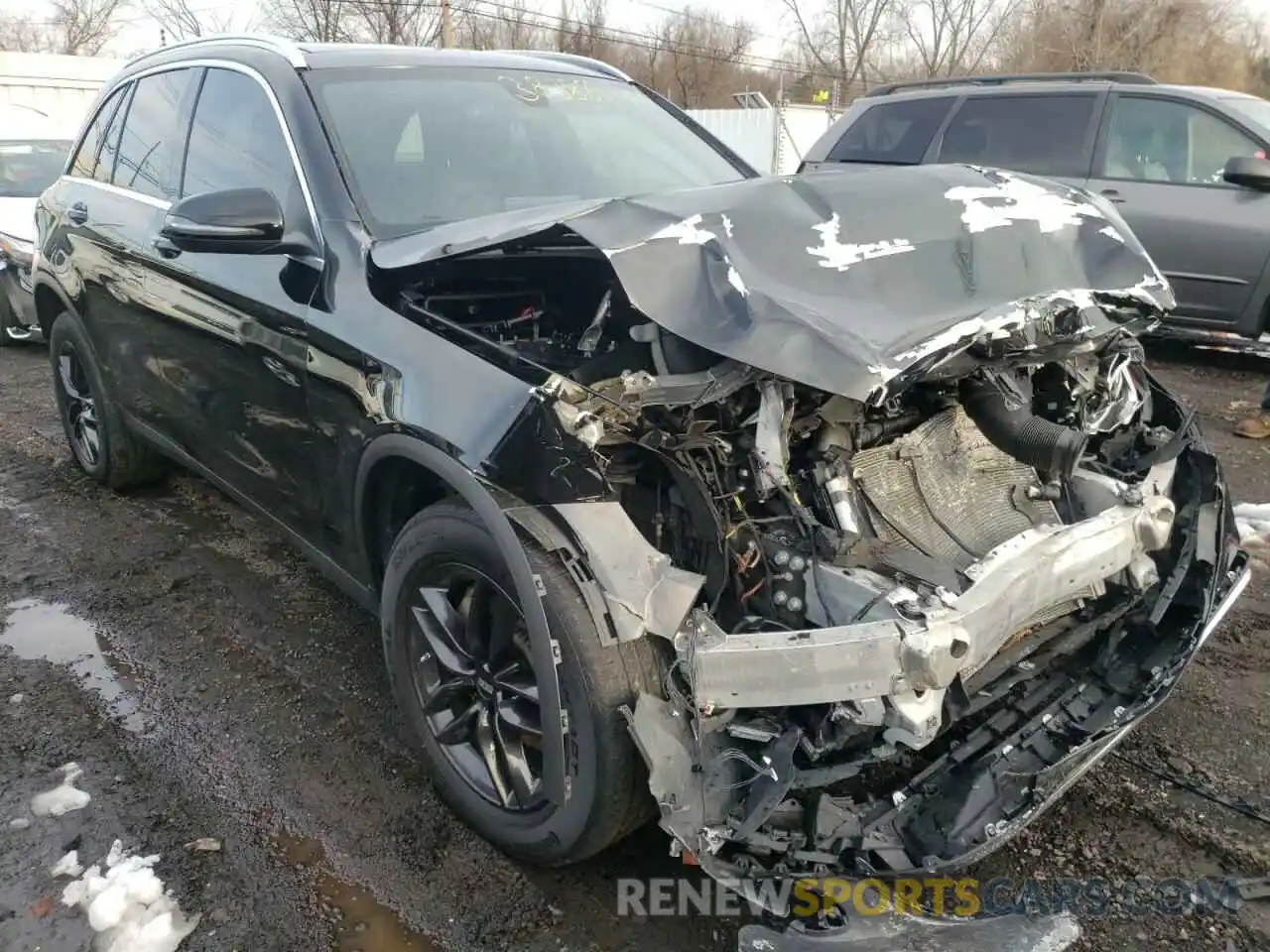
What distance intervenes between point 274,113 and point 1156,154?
627 cm

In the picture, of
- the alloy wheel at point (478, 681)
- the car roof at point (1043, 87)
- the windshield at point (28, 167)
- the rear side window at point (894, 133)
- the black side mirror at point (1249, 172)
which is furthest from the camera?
the windshield at point (28, 167)

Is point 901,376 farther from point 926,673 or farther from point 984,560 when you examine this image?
point 926,673

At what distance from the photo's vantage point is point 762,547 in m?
2.24

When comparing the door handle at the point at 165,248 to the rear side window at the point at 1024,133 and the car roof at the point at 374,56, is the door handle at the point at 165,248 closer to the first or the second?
the car roof at the point at 374,56

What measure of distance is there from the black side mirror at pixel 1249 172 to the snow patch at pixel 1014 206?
446 centimetres

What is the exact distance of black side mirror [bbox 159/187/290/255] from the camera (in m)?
2.76

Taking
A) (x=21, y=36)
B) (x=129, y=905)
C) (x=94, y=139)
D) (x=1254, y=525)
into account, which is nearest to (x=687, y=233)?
(x=129, y=905)

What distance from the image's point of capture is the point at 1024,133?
7453 millimetres

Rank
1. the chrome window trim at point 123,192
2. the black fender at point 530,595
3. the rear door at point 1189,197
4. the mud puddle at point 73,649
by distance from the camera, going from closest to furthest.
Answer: the black fender at point 530,595 < the mud puddle at point 73,649 < the chrome window trim at point 123,192 < the rear door at point 1189,197

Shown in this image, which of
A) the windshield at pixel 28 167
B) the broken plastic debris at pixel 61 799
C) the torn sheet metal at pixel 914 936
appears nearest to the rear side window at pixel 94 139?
the broken plastic debris at pixel 61 799

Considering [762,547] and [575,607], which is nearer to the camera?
[575,607]

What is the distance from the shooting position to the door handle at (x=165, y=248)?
3.60 m

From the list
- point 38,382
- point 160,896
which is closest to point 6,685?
point 160,896

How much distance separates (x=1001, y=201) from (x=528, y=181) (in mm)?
1499
